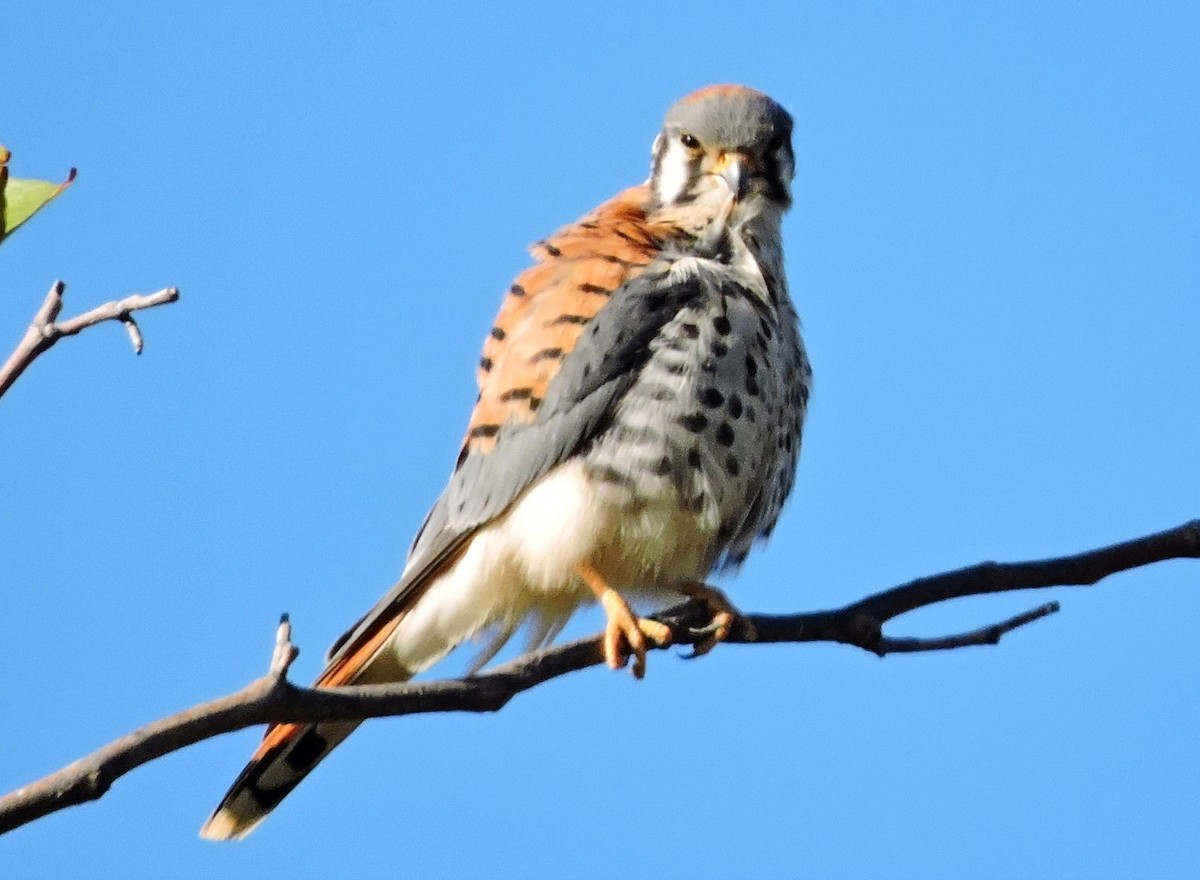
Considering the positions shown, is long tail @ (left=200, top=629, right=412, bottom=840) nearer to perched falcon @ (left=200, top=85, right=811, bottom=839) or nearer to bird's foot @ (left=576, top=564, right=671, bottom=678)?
perched falcon @ (left=200, top=85, right=811, bottom=839)

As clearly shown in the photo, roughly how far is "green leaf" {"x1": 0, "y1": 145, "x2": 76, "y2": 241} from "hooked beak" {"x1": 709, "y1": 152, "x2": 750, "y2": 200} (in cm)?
242

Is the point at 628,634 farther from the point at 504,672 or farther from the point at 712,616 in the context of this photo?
the point at 504,672

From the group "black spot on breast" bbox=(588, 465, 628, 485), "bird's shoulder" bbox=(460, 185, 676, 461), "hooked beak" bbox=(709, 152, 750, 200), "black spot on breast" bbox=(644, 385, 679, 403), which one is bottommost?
"black spot on breast" bbox=(588, 465, 628, 485)

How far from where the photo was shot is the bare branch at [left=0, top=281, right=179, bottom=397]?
77.2 inches

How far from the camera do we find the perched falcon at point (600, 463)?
3.72m

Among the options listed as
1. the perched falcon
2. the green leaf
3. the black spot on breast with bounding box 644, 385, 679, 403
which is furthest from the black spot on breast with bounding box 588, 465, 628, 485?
the green leaf

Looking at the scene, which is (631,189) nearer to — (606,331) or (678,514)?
(606,331)

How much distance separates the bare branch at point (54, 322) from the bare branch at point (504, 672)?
47 cm

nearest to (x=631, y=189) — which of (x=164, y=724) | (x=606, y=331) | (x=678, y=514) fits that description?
(x=606, y=331)

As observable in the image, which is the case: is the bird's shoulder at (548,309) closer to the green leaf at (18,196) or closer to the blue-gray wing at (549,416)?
the blue-gray wing at (549,416)

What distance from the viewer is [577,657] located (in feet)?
9.95

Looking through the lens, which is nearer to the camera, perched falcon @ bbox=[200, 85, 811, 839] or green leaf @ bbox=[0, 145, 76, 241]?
green leaf @ bbox=[0, 145, 76, 241]

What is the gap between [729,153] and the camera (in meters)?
4.26

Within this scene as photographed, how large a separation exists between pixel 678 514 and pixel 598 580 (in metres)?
0.23
